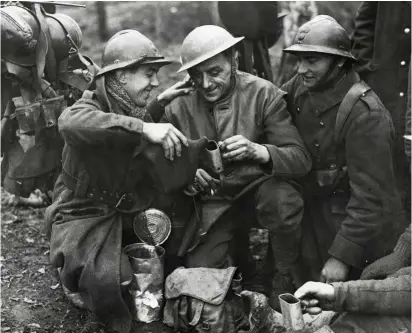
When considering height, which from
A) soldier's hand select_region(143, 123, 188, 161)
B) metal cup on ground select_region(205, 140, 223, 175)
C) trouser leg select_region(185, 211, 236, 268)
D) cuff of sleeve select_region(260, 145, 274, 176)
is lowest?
trouser leg select_region(185, 211, 236, 268)

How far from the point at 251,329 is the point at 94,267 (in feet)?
4.15

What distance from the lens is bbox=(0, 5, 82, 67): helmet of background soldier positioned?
470 centimetres

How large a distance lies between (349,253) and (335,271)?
21cm

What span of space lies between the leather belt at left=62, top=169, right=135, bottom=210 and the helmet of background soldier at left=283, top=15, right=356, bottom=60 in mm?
1815

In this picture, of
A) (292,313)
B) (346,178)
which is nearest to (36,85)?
(346,178)

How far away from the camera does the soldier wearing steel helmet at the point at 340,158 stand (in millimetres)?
4316

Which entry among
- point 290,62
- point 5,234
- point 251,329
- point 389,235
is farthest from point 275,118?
point 5,234

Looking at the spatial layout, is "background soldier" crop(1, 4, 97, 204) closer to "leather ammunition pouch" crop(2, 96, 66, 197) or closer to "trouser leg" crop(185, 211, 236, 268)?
"leather ammunition pouch" crop(2, 96, 66, 197)

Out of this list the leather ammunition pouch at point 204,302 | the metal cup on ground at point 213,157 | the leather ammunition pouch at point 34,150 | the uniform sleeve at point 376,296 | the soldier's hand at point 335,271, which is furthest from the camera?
the leather ammunition pouch at point 34,150

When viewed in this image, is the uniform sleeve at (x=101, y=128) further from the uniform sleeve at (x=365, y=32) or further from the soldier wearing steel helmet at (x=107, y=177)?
the uniform sleeve at (x=365, y=32)

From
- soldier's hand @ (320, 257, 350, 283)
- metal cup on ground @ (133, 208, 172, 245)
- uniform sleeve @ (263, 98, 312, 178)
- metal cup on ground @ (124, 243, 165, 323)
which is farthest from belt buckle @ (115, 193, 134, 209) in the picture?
soldier's hand @ (320, 257, 350, 283)

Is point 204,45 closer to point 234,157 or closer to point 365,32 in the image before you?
point 234,157

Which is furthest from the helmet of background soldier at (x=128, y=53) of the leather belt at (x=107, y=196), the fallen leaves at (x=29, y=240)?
the fallen leaves at (x=29, y=240)

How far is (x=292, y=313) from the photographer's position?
10.9 feet
